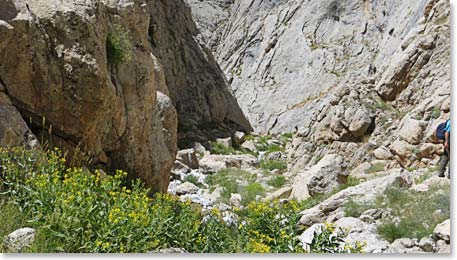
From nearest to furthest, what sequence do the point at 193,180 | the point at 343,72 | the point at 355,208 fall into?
the point at 355,208, the point at 193,180, the point at 343,72

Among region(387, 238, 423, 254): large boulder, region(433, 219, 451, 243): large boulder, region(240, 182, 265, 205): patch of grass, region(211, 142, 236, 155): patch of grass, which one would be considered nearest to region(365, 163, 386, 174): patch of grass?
region(240, 182, 265, 205): patch of grass

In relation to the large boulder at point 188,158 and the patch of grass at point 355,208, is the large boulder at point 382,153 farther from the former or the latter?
the patch of grass at point 355,208

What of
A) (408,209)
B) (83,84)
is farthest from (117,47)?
(408,209)

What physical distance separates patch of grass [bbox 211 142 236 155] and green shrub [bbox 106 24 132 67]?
42.7ft

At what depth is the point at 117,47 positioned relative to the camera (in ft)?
21.3

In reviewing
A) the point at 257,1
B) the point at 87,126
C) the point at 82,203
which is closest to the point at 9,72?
the point at 87,126

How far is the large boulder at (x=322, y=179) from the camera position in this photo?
891 centimetres

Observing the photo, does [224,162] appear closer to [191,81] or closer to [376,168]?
[376,168]

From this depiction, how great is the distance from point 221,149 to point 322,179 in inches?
435

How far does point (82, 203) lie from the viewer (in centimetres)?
379

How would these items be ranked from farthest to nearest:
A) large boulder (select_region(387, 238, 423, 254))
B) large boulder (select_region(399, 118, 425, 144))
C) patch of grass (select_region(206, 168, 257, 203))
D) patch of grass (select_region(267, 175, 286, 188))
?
patch of grass (select_region(267, 175, 286, 188)) → patch of grass (select_region(206, 168, 257, 203)) → large boulder (select_region(399, 118, 425, 144)) → large boulder (select_region(387, 238, 423, 254))

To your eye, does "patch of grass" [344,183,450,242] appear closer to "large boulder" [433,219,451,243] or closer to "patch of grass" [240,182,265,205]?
"large boulder" [433,219,451,243]

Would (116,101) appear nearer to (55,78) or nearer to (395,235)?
(55,78)

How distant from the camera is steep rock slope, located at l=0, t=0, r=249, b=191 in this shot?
193 inches
